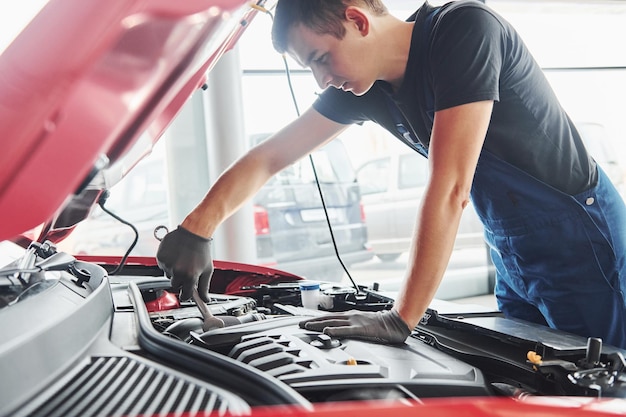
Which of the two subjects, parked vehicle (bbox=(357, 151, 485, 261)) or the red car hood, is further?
parked vehicle (bbox=(357, 151, 485, 261))

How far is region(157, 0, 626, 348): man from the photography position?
41.9 inches

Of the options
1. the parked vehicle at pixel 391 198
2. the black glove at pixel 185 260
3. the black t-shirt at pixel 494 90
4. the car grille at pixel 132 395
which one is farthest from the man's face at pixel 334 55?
the parked vehicle at pixel 391 198

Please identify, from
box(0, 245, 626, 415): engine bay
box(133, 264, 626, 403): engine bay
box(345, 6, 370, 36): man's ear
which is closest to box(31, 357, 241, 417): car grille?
box(0, 245, 626, 415): engine bay

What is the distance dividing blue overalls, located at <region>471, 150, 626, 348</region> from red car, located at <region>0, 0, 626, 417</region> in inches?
11.7

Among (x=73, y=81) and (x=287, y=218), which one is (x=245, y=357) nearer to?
(x=73, y=81)

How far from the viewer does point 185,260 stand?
127 centimetres

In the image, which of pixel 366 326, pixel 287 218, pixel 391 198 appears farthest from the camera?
pixel 391 198

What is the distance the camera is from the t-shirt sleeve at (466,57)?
1.08 m

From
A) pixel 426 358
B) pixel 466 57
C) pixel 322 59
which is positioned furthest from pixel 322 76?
pixel 426 358

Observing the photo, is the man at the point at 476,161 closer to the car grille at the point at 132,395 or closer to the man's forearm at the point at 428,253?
the man's forearm at the point at 428,253

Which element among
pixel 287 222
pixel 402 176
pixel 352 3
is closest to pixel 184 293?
pixel 352 3

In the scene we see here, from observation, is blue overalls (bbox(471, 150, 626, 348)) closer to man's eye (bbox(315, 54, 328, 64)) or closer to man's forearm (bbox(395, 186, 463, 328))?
man's forearm (bbox(395, 186, 463, 328))

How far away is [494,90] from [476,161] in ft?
0.45

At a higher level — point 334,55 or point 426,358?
point 334,55
